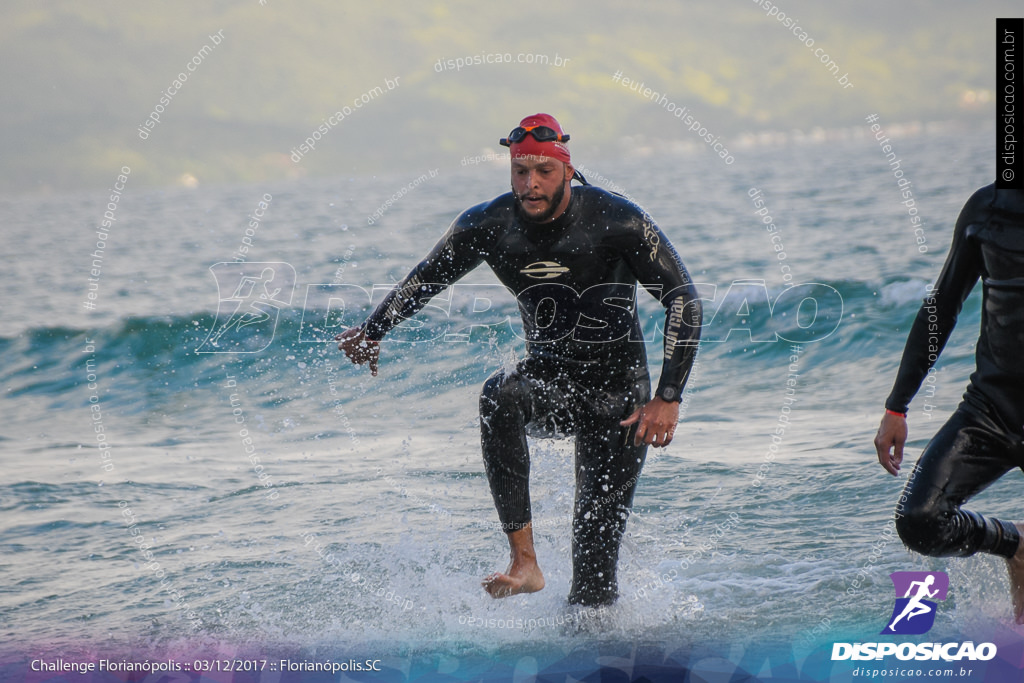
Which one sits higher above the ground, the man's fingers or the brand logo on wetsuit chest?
the brand logo on wetsuit chest

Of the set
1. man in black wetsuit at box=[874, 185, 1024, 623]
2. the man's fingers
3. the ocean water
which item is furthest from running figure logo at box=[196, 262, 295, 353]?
man in black wetsuit at box=[874, 185, 1024, 623]

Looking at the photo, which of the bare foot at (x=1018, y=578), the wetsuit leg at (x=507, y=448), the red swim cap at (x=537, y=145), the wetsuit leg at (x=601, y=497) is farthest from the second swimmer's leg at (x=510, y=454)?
the bare foot at (x=1018, y=578)

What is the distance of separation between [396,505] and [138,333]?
9.62 m

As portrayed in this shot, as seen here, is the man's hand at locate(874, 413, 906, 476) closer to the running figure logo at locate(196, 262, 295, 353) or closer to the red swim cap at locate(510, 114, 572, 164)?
the red swim cap at locate(510, 114, 572, 164)

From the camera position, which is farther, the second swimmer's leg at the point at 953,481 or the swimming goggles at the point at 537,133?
the swimming goggles at the point at 537,133

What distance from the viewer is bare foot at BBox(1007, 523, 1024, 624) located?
161 inches

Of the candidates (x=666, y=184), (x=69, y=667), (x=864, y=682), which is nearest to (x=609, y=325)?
(x=864, y=682)

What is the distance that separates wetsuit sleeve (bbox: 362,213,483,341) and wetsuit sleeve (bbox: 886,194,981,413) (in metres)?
1.94

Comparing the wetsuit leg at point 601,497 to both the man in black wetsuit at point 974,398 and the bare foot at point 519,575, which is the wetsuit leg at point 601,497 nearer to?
the bare foot at point 519,575

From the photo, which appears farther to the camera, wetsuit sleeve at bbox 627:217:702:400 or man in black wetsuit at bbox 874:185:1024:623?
wetsuit sleeve at bbox 627:217:702:400

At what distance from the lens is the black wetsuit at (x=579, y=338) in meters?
4.42

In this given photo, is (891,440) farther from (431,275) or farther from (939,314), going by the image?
(431,275)

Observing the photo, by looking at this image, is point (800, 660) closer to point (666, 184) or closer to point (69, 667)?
point (69, 667)

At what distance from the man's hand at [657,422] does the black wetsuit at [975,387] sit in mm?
890
